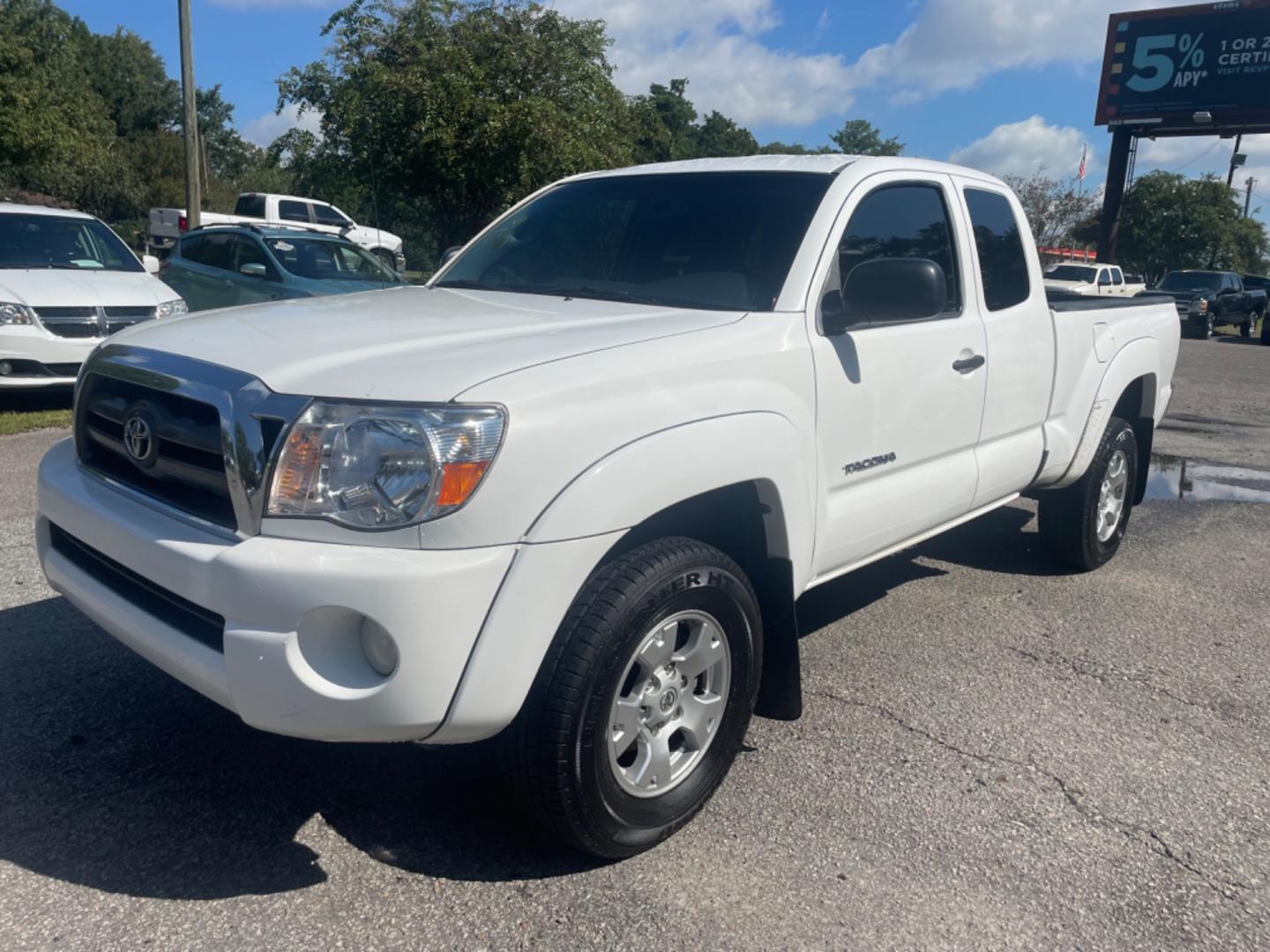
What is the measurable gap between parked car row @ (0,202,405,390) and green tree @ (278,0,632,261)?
85cm

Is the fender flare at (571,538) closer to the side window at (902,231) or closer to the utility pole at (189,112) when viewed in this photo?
the side window at (902,231)

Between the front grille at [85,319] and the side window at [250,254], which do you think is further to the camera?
the side window at [250,254]

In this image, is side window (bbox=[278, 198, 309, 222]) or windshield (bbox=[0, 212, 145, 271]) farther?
side window (bbox=[278, 198, 309, 222])

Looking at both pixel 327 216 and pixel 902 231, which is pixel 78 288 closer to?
pixel 902 231

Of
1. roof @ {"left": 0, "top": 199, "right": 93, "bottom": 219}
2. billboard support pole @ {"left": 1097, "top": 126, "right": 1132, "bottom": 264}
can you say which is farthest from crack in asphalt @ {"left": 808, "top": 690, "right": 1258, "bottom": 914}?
billboard support pole @ {"left": 1097, "top": 126, "right": 1132, "bottom": 264}

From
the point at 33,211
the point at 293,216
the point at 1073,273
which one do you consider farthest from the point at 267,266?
the point at 1073,273

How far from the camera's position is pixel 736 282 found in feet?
11.7

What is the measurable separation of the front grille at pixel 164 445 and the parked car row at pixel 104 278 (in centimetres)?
358

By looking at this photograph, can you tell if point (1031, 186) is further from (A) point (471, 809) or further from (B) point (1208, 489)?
(A) point (471, 809)

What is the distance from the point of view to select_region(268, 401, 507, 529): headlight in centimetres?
242

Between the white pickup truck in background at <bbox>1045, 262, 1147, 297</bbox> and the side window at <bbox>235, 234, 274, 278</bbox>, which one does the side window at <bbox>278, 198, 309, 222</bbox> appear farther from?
the white pickup truck in background at <bbox>1045, 262, 1147, 297</bbox>

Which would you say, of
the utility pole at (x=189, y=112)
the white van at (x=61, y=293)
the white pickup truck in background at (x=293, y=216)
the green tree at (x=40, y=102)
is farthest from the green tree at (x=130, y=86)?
the white van at (x=61, y=293)

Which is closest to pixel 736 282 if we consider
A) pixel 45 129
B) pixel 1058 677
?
pixel 1058 677

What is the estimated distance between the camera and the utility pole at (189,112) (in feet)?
56.4
